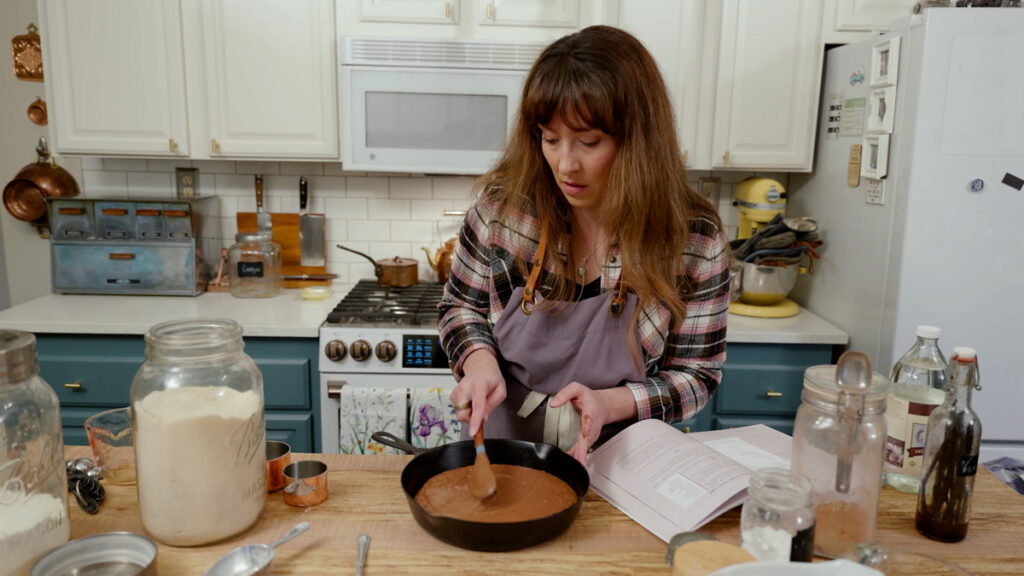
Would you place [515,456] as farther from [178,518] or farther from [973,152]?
[973,152]

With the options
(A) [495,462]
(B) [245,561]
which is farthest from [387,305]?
(B) [245,561]

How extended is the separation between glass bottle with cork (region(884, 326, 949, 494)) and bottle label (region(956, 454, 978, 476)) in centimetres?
14

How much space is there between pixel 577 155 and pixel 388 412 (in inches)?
55.8

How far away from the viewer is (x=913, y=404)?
3.65 ft

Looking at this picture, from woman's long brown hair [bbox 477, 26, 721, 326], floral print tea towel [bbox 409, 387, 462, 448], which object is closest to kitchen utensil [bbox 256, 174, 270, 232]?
floral print tea towel [bbox 409, 387, 462, 448]

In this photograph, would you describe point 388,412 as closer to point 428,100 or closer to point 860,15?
point 428,100

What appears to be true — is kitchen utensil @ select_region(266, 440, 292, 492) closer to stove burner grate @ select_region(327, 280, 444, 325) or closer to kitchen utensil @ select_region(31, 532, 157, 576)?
kitchen utensil @ select_region(31, 532, 157, 576)

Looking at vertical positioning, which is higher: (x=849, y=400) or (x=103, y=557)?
(x=849, y=400)

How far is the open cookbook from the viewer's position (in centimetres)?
101

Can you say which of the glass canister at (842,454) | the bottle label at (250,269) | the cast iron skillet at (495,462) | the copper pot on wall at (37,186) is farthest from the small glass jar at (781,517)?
the copper pot on wall at (37,186)

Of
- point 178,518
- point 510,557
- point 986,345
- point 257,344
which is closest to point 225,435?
point 178,518

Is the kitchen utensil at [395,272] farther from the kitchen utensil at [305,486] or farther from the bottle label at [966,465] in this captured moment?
the bottle label at [966,465]

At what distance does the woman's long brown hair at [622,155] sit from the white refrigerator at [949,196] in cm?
110

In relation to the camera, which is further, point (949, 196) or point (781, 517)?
point (949, 196)
